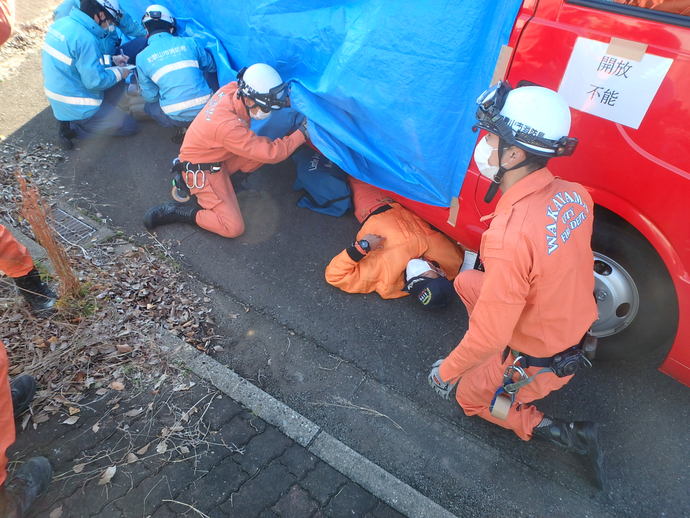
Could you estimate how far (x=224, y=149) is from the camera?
13.2 ft

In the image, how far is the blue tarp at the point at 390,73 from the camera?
2.57 meters

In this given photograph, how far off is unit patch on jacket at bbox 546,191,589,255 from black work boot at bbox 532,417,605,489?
1.09m

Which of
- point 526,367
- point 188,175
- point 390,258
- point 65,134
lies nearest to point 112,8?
point 65,134

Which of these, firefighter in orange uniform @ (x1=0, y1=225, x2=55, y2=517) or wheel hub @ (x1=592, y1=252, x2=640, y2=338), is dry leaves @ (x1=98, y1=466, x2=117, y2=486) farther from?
wheel hub @ (x1=592, y1=252, x2=640, y2=338)

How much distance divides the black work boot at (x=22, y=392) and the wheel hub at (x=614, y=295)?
3.36 m

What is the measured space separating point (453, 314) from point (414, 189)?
37.7 inches

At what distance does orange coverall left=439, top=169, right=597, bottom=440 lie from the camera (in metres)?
1.92

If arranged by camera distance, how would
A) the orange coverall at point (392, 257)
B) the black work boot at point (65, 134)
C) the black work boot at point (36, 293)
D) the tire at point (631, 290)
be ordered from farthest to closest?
the black work boot at point (65, 134) → the orange coverall at point (392, 257) → the black work boot at point (36, 293) → the tire at point (631, 290)

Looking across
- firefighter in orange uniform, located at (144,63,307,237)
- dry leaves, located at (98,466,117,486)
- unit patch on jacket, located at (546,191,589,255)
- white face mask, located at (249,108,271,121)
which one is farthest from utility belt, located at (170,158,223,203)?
unit patch on jacket, located at (546,191,589,255)

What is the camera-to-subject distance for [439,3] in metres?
2.56

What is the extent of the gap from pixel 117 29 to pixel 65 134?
4.89ft

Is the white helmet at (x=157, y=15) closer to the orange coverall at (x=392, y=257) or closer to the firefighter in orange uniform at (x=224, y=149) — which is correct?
the firefighter in orange uniform at (x=224, y=149)

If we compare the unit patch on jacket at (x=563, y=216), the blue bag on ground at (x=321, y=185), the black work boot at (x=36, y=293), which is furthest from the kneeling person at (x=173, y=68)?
the unit patch on jacket at (x=563, y=216)

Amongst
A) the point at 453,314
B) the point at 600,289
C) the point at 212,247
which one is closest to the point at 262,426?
the point at 453,314
